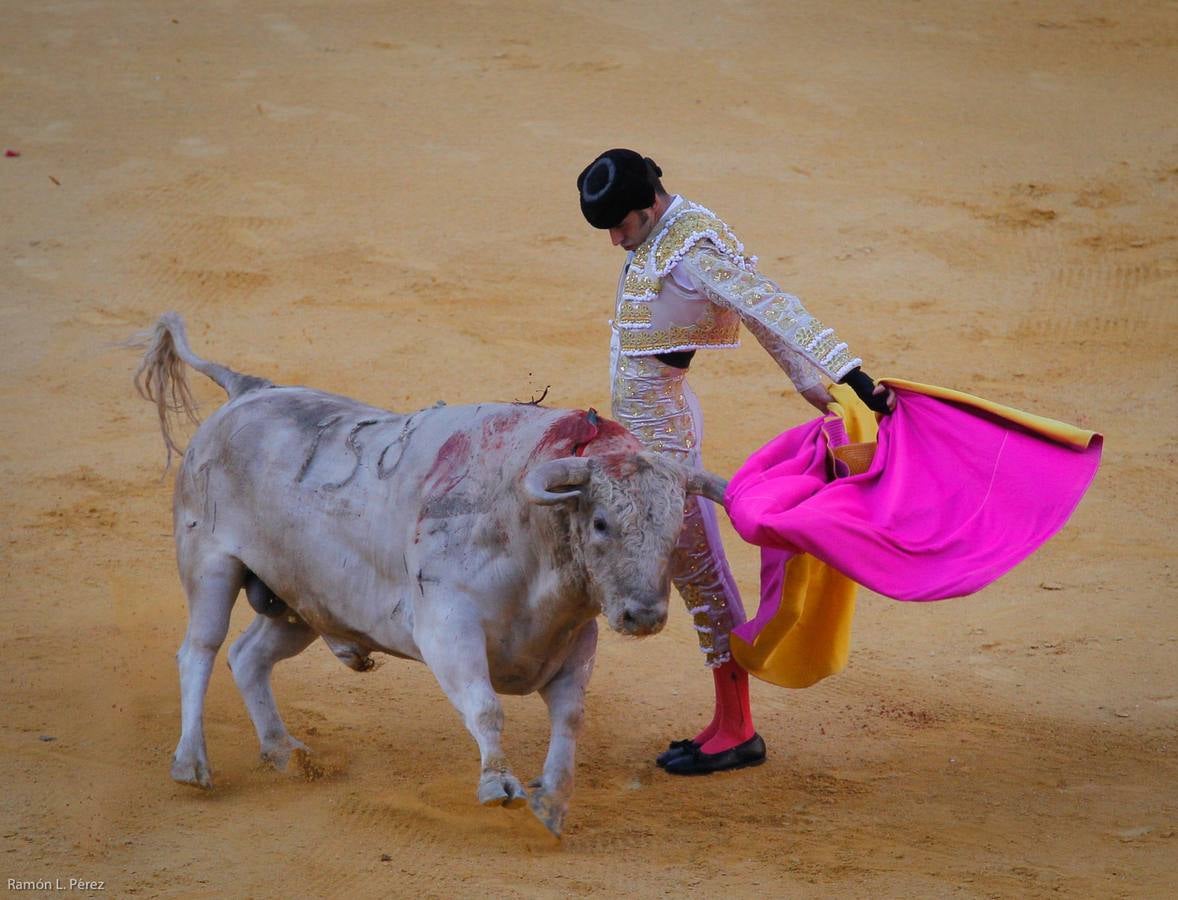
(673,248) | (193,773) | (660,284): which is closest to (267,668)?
(193,773)

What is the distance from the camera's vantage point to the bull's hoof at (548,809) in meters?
4.96

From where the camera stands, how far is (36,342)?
10.3 meters

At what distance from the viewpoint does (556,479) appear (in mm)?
4680

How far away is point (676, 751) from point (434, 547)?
136 cm

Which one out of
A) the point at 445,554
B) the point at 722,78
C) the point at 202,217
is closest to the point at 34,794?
the point at 445,554

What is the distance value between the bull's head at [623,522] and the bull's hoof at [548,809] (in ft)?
2.16

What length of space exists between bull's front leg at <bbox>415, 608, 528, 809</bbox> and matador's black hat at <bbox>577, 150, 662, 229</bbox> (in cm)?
141

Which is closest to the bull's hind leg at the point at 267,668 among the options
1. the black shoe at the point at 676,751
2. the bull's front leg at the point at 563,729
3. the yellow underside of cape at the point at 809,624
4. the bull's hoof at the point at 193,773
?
the bull's hoof at the point at 193,773

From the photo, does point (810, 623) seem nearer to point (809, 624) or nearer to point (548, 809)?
point (809, 624)

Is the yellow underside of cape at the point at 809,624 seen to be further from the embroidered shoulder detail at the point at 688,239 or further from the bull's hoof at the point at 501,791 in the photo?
the bull's hoof at the point at 501,791

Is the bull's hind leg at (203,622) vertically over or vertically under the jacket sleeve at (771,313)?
under

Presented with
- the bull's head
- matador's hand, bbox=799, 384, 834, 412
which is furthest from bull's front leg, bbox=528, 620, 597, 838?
matador's hand, bbox=799, 384, 834, 412

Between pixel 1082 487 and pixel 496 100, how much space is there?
30.8 ft

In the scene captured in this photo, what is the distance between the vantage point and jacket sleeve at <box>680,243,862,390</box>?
4.98m
